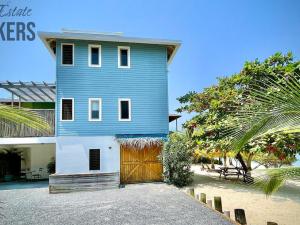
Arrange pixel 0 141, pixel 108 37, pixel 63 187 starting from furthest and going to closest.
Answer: pixel 108 37
pixel 0 141
pixel 63 187

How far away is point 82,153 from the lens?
15.9 meters

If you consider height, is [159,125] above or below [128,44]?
below

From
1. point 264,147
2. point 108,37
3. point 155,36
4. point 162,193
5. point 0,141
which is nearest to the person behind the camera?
point 264,147

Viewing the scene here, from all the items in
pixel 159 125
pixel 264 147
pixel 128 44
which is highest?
pixel 128 44

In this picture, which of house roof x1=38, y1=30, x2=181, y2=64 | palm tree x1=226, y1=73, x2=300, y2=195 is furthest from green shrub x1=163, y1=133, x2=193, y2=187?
palm tree x1=226, y1=73, x2=300, y2=195

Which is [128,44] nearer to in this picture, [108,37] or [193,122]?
[108,37]

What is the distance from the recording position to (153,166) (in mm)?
16688

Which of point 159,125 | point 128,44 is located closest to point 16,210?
point 159,125

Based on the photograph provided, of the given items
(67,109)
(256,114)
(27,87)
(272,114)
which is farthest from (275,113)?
(27,87)

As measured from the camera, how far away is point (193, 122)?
16359 mm

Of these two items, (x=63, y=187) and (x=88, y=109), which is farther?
(x=88, y=109)

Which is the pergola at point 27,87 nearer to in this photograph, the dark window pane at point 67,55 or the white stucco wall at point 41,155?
the dark window pane at point 67,55

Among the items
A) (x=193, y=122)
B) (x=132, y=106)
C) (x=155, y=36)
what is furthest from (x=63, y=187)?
(x=155, y=36)

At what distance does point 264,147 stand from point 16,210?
33.0ft
